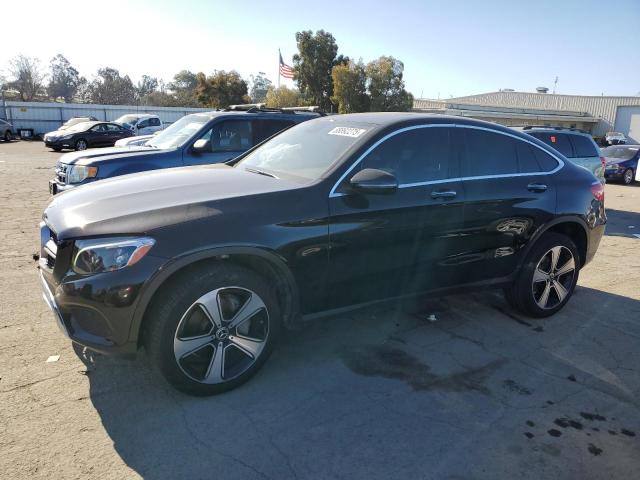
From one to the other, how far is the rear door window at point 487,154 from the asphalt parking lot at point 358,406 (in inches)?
55.9

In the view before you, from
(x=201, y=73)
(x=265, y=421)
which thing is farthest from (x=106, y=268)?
(x=201, y=73)

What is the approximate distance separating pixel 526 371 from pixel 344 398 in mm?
1490

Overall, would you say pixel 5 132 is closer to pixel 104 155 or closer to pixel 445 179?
pixel 104 155

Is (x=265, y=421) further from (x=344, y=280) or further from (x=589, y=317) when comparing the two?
(x=589, y=317)

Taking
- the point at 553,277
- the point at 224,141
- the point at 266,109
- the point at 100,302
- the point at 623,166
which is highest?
the point at 266,109

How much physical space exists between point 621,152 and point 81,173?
65.8 ft

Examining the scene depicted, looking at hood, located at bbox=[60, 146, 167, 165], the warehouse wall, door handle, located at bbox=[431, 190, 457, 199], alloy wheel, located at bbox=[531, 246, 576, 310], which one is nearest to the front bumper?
door handle, located at bbox=[431, 190, 457, 199]

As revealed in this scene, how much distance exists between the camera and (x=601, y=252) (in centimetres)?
747

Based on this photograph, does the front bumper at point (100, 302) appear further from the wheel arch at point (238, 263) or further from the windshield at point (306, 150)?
the windshield at point (306, 150)

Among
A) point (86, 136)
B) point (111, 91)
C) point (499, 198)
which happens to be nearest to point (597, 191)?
point (499, 198)

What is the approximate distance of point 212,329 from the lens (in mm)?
3125

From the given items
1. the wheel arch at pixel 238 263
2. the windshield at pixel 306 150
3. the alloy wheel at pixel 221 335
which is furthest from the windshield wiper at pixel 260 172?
the alloy wheel at pixel 221 335

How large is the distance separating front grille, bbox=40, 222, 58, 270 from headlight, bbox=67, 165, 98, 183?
3682 mm

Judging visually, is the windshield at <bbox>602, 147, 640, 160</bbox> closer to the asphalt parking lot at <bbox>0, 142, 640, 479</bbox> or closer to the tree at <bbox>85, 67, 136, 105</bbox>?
the asphalt parking lot at <bbox>0, 142, 640, 479</bbox>
